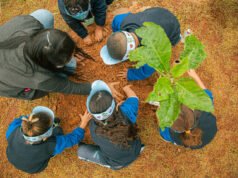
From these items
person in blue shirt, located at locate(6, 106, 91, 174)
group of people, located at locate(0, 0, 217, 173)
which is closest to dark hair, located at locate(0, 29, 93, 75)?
group of people, located at locate(0, 0, 217, 173)

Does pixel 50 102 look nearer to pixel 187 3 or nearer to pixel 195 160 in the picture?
pixel 195 160

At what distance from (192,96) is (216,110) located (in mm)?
1486

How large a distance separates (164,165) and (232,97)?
1.05m

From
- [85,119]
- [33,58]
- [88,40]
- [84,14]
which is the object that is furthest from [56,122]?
[84,14]

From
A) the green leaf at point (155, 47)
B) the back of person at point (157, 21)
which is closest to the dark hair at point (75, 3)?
the back of person at point (157, 21)

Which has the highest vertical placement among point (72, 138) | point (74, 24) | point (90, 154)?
point (74, 24)

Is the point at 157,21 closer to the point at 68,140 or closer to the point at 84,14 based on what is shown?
the point at 84,14

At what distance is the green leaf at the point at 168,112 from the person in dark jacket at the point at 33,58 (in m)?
0.84

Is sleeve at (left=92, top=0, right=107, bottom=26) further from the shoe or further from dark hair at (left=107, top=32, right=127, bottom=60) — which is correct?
the shoe

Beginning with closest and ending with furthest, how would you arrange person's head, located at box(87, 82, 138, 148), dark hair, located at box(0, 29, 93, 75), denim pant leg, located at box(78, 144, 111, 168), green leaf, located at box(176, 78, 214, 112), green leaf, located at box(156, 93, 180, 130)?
green leaf, located at box(176, 78, 214, 112) → green leaf, located at box(156, 93, 180, 130) → dark hair, located at box(0, 29, 93, 75) → person's head, located at box(87, 82, 138, 148) → denim pant leg, located at box(78, 144, 111, 168)

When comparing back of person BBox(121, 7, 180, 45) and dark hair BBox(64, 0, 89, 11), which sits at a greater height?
dark hair BBox(64, 0, 89, 11)

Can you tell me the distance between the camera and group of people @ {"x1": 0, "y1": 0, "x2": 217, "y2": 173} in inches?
73.7

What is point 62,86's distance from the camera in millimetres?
2070

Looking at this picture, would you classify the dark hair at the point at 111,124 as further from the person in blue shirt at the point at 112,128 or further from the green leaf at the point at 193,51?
the green leaf at the point at 193,51
